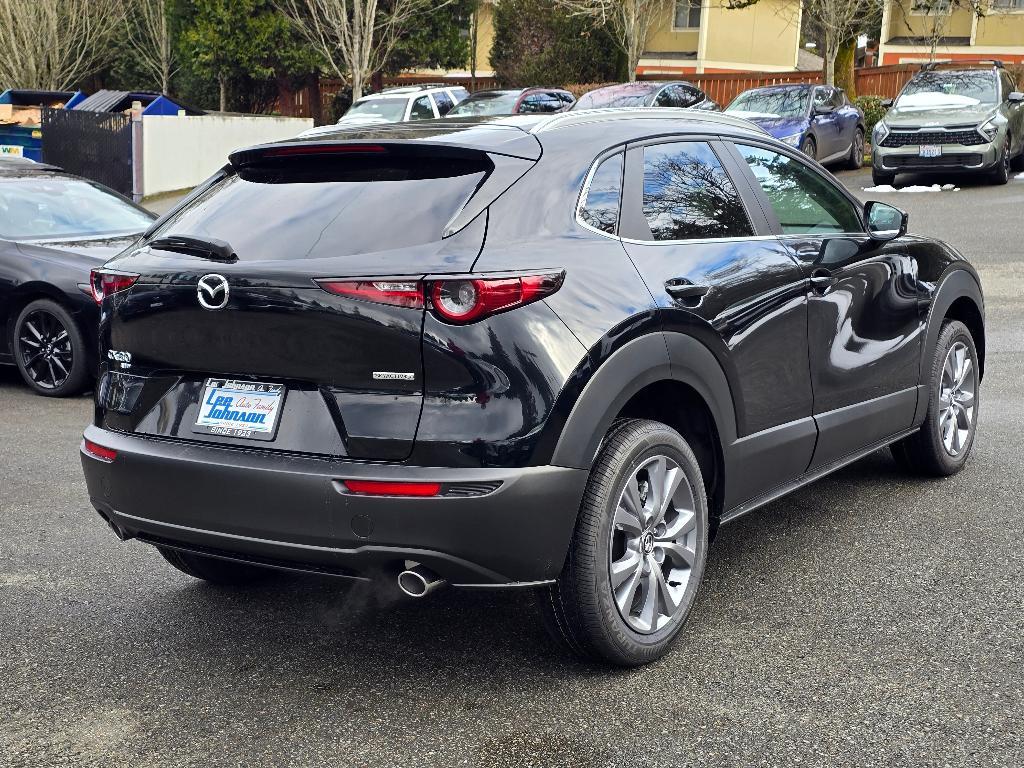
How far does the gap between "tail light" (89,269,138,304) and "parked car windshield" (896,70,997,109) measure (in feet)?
60.5

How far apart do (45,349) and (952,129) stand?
597 inches

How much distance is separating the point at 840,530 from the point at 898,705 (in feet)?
5.91

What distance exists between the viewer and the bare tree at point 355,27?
31766 mm

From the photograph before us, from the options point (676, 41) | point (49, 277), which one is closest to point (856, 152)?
point (49, 277)


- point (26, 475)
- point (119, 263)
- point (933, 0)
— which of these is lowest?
point (26, 475)

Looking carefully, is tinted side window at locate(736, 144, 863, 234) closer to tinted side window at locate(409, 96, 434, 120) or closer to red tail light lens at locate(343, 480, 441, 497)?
red tail light lens at locate(343, 480, 441, 497)

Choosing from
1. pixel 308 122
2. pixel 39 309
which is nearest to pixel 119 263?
pixel 39 309

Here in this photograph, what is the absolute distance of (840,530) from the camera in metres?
5.48

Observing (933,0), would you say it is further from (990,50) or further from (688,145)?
(688,145)

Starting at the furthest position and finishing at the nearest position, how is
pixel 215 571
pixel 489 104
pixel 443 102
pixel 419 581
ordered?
pixel 443 102 < pixel 489 104 < pixel 215 571 < pixel 419 581

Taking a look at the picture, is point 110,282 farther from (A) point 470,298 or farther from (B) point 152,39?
(B) point 152,39

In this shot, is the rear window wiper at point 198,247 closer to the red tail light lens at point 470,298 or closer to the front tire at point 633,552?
the red tail light lens at point 470,298

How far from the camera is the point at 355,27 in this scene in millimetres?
31406

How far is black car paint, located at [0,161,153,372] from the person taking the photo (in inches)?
351
